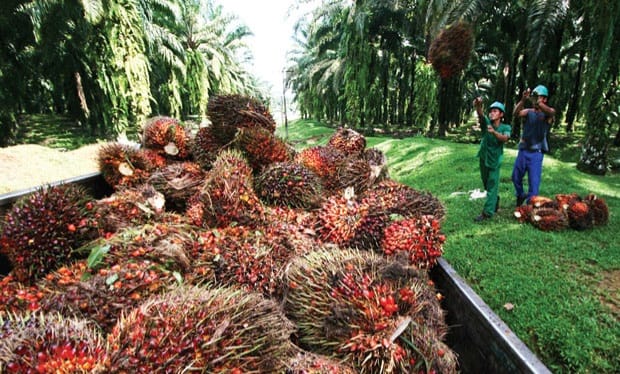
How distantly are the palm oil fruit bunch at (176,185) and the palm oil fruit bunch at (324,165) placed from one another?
1.03 m

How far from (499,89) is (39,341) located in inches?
876

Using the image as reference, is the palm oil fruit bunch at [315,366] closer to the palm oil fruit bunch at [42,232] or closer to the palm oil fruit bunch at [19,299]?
the palm oil fruit bunch at [19,299]

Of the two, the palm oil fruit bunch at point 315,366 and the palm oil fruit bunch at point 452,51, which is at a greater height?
the palm oil fruit bunch at point 452,51

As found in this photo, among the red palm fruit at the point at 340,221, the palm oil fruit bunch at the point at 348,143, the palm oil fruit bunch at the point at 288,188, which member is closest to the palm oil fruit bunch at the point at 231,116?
the palm oil fruit bunch at the point at 288,188

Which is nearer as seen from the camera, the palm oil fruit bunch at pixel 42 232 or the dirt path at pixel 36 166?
the palm oil fruit bunch at pixel 42 232

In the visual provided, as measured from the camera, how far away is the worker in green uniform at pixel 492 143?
448 cm

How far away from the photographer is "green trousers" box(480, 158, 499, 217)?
483 centimetres

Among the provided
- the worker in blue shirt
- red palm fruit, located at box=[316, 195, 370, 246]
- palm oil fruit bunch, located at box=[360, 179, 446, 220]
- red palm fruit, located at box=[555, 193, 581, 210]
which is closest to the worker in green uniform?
the worker in blue shirt

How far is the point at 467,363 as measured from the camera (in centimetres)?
172

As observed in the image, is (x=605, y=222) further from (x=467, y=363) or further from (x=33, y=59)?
(x=33, y=59)

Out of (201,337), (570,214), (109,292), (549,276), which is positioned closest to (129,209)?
(109,292)

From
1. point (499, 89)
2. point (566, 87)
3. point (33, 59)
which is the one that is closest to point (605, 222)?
point (499, 89)

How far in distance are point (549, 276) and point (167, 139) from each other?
475 centimetres

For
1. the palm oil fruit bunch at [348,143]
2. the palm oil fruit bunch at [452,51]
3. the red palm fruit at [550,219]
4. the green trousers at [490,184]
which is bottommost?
the red palm fruit at [550,219]
